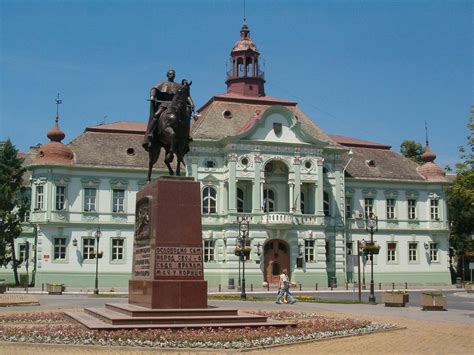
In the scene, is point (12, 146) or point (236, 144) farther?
point (12, 146)

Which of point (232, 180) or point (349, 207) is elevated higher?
point (232, 180)

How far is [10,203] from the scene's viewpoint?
184ft

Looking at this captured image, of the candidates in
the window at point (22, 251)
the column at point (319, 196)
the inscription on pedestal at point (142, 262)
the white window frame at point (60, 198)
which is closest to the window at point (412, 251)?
the column at point (319, 196)

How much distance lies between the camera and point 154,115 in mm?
20562

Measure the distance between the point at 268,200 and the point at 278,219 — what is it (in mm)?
2968

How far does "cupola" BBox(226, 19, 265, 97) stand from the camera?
2363 inches

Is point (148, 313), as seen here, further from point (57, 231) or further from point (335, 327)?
point (57, 231)

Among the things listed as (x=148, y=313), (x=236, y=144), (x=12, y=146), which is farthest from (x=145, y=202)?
(x=12, y=146)

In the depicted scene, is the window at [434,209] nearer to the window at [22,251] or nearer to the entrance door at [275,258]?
the entrance door at [275,258]

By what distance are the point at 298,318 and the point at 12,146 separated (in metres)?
43.0

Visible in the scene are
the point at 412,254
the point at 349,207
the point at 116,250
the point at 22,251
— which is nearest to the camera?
the point at 116,250

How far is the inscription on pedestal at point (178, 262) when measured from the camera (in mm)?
18188

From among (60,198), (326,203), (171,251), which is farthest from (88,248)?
(171,251)

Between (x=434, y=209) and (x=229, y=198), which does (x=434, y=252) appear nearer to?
(x=434, y=209)
